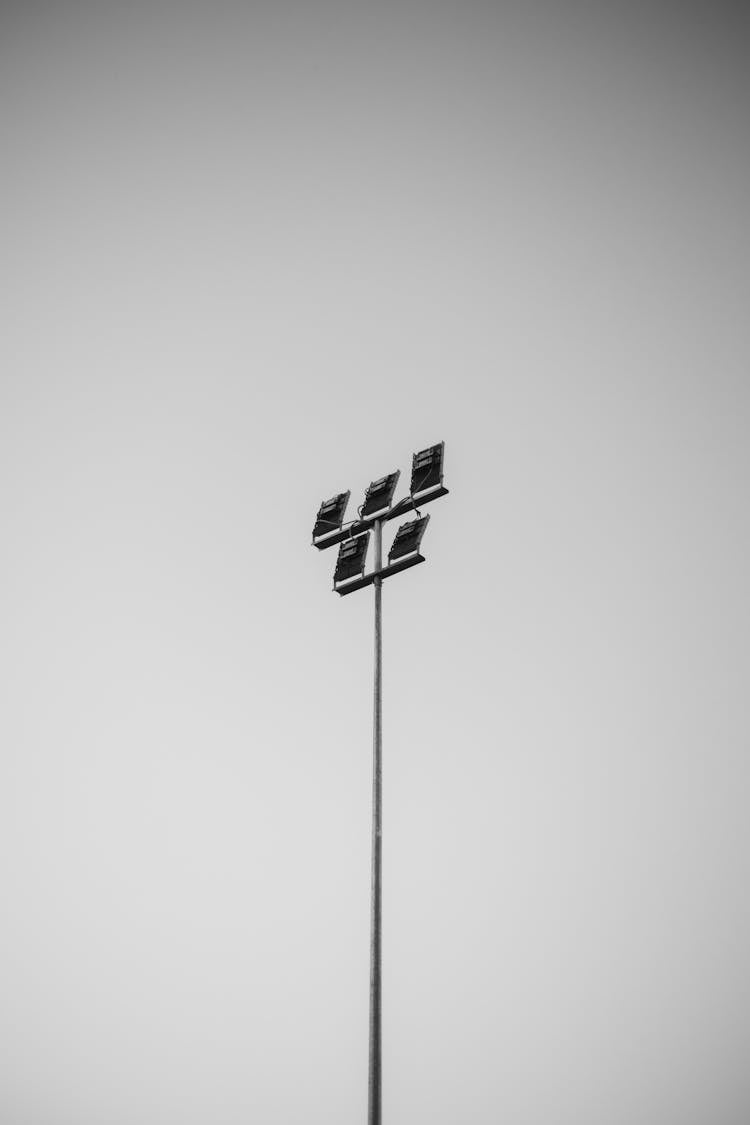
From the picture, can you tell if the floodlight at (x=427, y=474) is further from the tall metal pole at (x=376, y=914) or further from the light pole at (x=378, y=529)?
the tall metal pole at (x=376, y=914)

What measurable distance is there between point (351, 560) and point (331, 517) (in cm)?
121

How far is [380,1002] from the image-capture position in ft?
24.8

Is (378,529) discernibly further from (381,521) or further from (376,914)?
(376,914)

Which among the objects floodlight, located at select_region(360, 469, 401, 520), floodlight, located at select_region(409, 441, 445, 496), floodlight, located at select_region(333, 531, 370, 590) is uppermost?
floodlight, located at select_region(409, 441, 445, 496)

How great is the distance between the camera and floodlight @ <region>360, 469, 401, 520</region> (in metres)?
12.0

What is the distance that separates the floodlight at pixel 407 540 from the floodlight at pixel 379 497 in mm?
519

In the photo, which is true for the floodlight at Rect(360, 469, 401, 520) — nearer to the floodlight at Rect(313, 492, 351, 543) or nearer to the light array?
the light array

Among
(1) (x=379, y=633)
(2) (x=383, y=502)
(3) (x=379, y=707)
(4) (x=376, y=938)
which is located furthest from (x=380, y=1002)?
(2) (x=383, y=502)

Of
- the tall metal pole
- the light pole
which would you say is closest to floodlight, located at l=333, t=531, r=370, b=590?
the light pole

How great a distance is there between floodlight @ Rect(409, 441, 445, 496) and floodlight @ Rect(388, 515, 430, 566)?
1.89 feet

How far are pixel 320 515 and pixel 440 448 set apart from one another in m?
2.61

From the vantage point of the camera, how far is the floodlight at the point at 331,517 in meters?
12.9

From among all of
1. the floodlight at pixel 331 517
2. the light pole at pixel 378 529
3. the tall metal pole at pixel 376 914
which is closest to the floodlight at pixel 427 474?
the light pole at pixel 378 529

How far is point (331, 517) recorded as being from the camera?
12.9 m
